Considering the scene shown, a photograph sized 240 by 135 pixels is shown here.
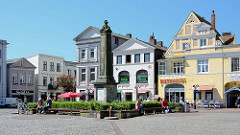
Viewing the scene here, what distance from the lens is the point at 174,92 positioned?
4794cm

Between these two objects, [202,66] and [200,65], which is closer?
[202,66]

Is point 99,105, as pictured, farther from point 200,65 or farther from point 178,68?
point 178,68

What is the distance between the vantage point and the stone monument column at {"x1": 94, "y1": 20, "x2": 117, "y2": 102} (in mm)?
25578

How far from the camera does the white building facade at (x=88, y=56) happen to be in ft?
179

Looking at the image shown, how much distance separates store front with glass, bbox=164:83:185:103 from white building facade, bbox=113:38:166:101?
7.00 ft

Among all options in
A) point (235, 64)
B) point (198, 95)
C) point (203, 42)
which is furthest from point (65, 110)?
point (235, 64)

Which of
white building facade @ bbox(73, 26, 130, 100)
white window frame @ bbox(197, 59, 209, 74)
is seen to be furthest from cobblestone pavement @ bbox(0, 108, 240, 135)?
white building facade @ bbox(73, 26, 130, 100)

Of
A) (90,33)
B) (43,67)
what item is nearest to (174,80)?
(90,33)

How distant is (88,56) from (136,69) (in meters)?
9.31

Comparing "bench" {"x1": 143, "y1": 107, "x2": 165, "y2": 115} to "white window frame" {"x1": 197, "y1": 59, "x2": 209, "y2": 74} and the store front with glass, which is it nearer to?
"white window frame" {"x1": 197, "y1": 59, "x2": 209, "y2": 74}

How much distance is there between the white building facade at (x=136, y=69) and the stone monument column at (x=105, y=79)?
75.9ft

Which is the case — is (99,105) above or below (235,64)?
below

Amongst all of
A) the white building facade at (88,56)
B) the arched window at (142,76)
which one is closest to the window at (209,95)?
the arched window at (142,76)

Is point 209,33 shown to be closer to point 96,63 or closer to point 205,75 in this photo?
point 205,75
